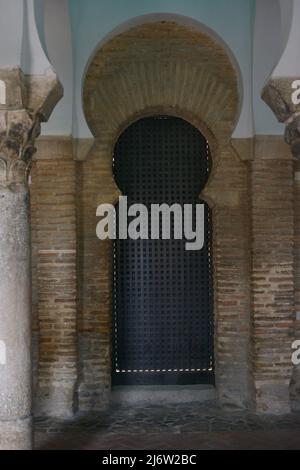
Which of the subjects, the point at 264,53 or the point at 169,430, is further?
the point at 264,53

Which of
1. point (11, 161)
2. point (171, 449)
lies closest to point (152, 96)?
point (11, 161)

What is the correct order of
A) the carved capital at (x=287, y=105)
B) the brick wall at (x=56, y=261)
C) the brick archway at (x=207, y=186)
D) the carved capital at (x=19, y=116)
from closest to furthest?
1. the carved capital at (x=19, y=116)
2. the carved capital at (x=287, y=105)
3. the brick wall at (x=56, y=261)
4. the brick archway at (x=207, y=186)

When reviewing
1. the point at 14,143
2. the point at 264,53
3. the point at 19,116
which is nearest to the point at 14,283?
the point at 14,143

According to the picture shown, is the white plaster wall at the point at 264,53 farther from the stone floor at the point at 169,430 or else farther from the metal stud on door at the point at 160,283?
the stone floor at the point at 169,430

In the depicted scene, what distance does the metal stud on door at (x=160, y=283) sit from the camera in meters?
7.61

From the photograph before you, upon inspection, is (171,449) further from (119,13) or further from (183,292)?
(119,13)

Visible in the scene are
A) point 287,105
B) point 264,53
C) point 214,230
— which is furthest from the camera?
point 214,230

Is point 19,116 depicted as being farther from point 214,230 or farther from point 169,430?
point 169,430

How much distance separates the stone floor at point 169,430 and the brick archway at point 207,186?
43 cm

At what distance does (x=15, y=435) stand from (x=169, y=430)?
2082 mm

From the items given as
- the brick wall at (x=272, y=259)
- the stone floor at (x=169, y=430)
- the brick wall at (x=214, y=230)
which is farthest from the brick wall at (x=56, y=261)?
the brick wall at (x=272, y=259)

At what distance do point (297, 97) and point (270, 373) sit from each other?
345 centimetres

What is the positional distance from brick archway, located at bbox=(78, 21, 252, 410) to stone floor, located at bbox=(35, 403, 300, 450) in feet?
1.43

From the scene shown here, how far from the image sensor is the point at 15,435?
15.9ft
